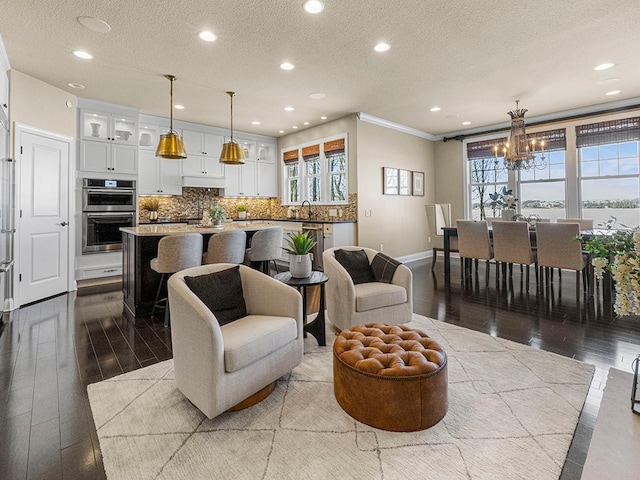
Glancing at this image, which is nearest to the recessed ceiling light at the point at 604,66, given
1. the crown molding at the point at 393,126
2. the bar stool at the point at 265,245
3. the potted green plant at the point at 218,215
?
the crown molding at the point at 393,126

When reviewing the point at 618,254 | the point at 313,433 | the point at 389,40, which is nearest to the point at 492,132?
the point at 389,40

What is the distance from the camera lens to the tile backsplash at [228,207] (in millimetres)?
6473

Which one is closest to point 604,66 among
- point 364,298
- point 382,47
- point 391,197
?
point 382,47

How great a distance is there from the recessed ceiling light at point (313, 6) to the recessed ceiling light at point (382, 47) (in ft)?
2.85

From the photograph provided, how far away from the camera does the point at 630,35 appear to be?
335 cm

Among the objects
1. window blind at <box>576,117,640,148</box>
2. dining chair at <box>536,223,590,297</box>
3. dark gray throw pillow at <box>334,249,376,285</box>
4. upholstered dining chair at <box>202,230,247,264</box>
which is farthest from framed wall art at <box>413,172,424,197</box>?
upholstered dining chair at <box>202,230,247,264</box>

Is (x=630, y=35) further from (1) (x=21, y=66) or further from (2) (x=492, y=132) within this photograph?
(1) (x=21, y=66)

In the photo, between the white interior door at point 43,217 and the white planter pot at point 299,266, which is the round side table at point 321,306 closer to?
the white planter pot at point 299,266

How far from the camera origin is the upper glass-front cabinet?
5297 mm

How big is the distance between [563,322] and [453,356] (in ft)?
5.31

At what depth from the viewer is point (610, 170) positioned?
577 centimetres

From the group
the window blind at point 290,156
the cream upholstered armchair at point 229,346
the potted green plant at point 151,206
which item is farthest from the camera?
the window blind at point 290,156

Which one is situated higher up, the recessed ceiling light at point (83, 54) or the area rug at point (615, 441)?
the recessed ceiling light at point (83, 54)

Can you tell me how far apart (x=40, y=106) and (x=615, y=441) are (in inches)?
246
